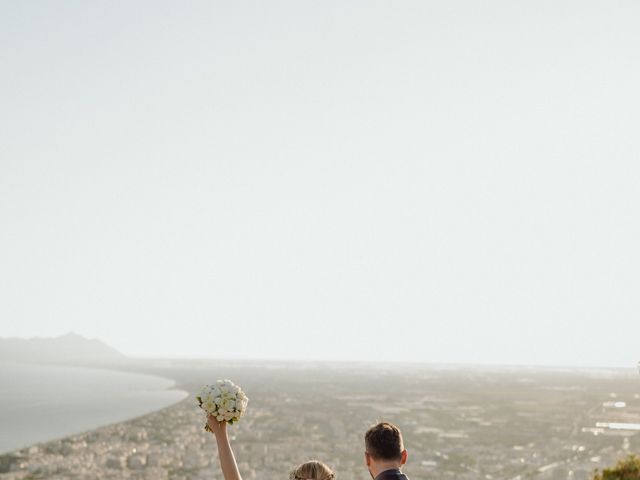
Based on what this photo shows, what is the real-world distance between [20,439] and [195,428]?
21.3 metres

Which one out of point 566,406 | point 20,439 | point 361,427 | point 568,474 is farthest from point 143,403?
point 568,474

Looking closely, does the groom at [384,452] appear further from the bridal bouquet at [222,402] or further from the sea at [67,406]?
the sea at [67,406]

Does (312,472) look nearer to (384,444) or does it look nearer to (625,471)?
(384,444)

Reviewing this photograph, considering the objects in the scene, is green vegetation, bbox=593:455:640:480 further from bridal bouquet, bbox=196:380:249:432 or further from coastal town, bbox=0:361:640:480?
coastal town, bbox=0:361:640:480

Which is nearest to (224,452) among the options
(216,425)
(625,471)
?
(216,425)

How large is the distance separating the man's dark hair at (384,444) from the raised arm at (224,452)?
73 cm

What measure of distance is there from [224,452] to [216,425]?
0.92 ft

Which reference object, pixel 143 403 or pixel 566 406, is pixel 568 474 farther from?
pixel 143 403

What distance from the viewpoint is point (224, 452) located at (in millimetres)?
3986

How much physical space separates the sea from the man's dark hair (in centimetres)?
7848

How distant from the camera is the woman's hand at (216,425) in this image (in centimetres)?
419

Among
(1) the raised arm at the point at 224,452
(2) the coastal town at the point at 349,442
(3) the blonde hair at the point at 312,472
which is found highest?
(1) the raised arm at the point at 224,452

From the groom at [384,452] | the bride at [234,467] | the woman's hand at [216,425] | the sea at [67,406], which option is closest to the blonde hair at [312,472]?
the bride at [234,467]

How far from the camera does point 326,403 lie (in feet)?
383
